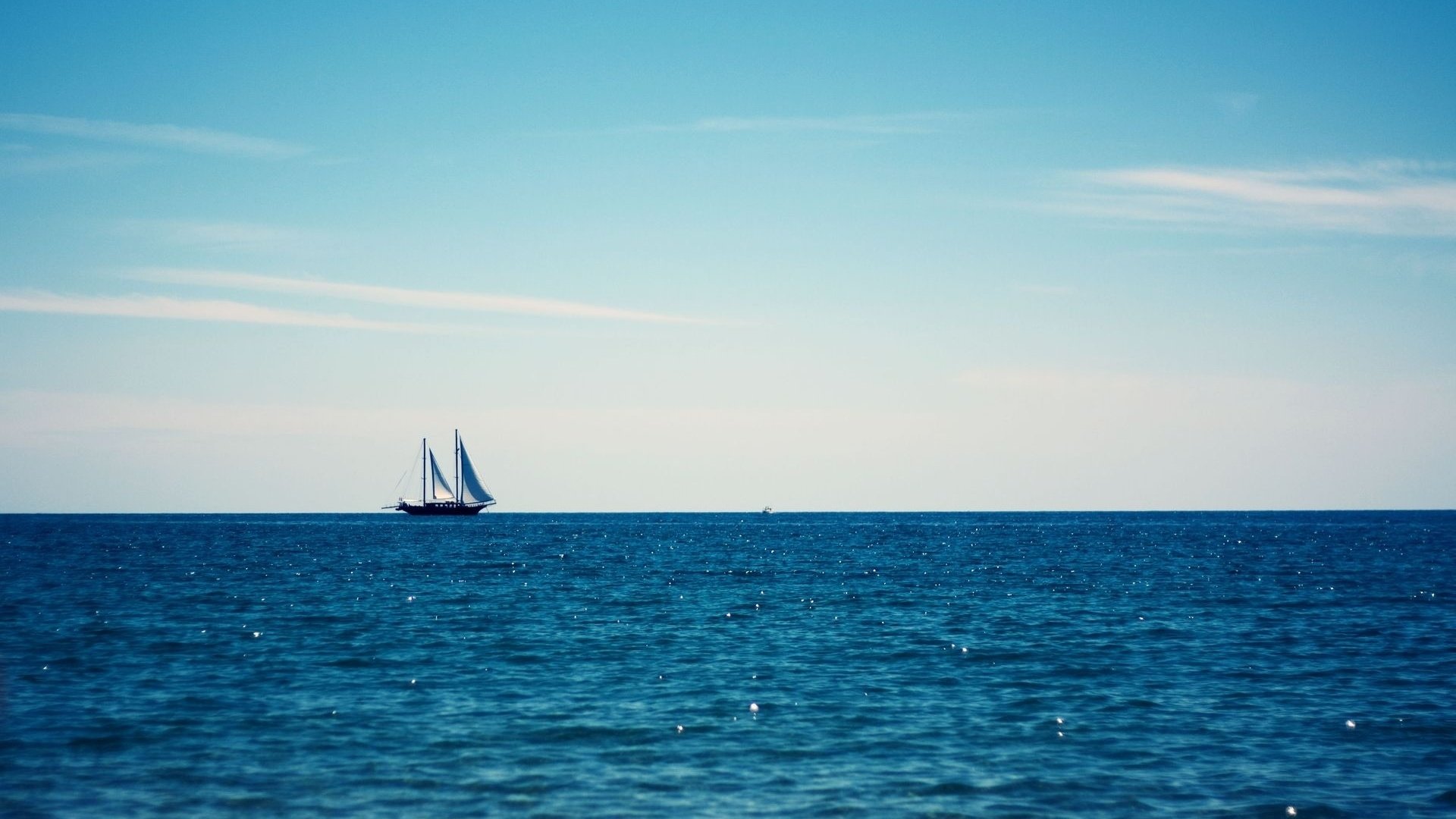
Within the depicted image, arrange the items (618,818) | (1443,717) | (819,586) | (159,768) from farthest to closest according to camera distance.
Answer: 1. (819,586)
2. (1443,717)
3. (159,768)
4. (618,818)

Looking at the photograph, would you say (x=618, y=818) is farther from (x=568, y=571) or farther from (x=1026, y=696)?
(x=568, y=571)

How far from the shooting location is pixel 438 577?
84.5 m

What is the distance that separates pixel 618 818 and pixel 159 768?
10.3 meters

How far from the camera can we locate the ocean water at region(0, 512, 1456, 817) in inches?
902

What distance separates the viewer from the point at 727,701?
3225cm

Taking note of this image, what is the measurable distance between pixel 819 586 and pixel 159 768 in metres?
55.2

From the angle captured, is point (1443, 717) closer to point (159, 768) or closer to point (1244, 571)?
point (159, 768)

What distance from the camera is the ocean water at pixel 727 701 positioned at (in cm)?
2292

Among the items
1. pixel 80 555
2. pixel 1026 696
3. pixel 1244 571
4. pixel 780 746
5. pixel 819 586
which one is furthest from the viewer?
pixel 80 555

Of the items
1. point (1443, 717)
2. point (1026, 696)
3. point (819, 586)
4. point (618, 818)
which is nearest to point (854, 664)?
point (1026, 696)

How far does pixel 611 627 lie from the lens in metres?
50.7

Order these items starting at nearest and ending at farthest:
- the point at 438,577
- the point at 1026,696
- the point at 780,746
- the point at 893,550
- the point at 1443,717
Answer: the point at 780,746 < the point at 1443,717 < the point at 1026,696 < the point at 438,577 < the point at 893,550

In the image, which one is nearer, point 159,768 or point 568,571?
point 159,768

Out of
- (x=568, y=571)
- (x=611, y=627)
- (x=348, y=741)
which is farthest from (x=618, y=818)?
(x=568, y=571)
